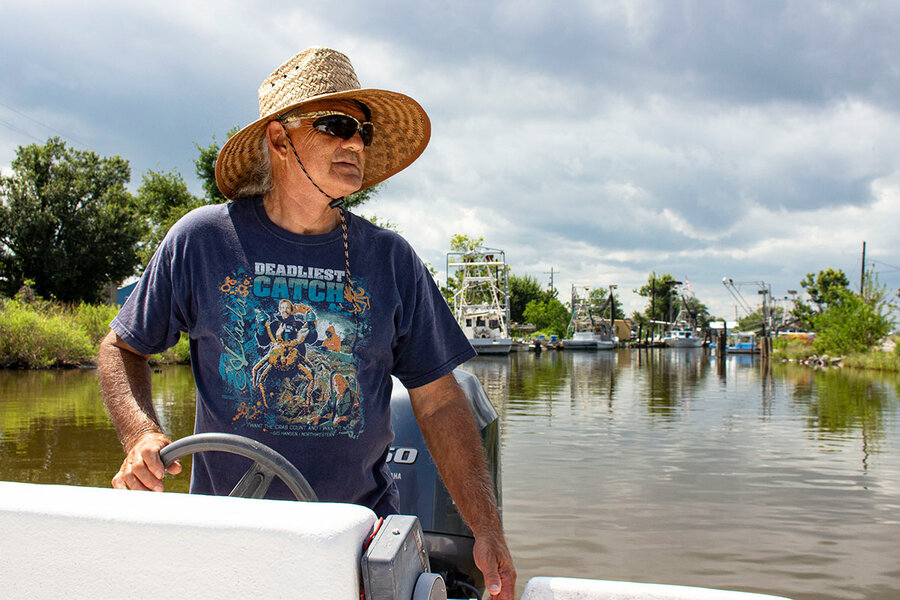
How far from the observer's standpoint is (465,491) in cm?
183

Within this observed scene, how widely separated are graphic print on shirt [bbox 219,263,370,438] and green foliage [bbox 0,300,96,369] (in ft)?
57.1

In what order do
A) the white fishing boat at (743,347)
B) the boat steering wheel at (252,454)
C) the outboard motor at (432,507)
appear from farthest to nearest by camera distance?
the white fishing boat at (743,347) → the outboard motor at (432,507) → the boat steering wheel at (252,454)

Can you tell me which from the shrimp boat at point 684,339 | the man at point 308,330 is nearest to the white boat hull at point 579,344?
the shrimp boat at point 684,339

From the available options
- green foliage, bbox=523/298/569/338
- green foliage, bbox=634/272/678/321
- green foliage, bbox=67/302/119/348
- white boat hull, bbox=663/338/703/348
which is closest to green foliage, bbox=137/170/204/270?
green foliage, bbox=67/302/119/348

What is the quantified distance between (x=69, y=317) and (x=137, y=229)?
476 inches

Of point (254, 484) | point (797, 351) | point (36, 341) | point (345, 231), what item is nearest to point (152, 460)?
point (254, 484)

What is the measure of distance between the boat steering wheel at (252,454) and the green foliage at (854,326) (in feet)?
117

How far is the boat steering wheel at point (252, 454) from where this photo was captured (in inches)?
53.3

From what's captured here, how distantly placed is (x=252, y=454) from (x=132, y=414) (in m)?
0.43

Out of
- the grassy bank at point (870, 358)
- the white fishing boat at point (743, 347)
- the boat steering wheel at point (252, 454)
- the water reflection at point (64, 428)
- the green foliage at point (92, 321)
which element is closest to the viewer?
the boat steering wheel at point (252, 454)

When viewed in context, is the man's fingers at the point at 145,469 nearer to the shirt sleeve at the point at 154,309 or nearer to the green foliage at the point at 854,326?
the shirt sleeve at the point at 154,309

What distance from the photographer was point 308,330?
1.69 meters

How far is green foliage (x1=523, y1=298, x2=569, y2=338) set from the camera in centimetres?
7006

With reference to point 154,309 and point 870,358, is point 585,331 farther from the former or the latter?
point 154,309
